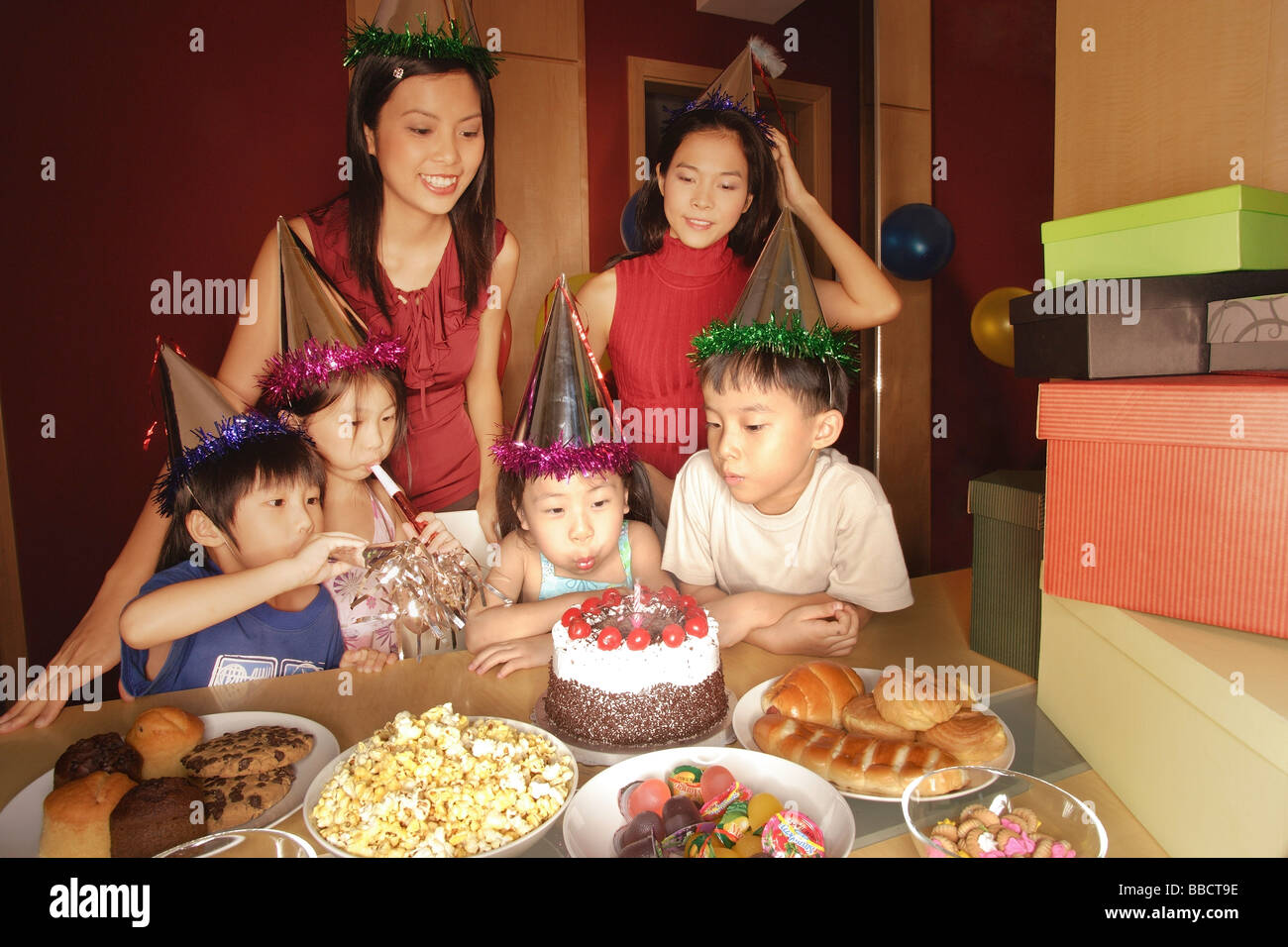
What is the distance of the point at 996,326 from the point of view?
226 cm

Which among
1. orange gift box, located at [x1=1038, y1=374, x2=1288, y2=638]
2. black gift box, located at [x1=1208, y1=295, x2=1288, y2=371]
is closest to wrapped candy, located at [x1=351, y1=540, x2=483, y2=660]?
orange gift box, located at [x1=1038, y1=374, x2=1288, y2=638]

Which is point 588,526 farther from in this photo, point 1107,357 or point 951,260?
point 951,260

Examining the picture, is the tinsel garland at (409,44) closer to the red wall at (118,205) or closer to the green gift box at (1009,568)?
the red wall at (118,205)

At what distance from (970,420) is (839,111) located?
44.4 inches

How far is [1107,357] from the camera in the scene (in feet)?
4.06

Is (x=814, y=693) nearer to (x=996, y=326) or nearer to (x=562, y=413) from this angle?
(x=562, y=413)

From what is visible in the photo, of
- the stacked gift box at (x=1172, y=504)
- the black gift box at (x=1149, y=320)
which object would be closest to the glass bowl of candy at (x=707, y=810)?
the stacked gift box at (x=1172, y=504)

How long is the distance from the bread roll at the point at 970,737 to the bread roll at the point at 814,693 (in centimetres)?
15

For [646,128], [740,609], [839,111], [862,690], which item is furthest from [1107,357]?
[839,111]

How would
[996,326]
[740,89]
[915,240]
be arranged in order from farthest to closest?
[915,240] → [996,326] → [740,89]

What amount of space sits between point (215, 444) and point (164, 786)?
0.86 metres

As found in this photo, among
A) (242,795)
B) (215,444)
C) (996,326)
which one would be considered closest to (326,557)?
(215,444)

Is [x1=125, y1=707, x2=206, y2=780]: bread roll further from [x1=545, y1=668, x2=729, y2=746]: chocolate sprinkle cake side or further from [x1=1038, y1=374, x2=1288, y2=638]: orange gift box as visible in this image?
[x1=1038, y1=374, x2=1288, y2=638]: orange gift box

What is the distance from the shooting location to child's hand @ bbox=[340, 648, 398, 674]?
1.81 m
